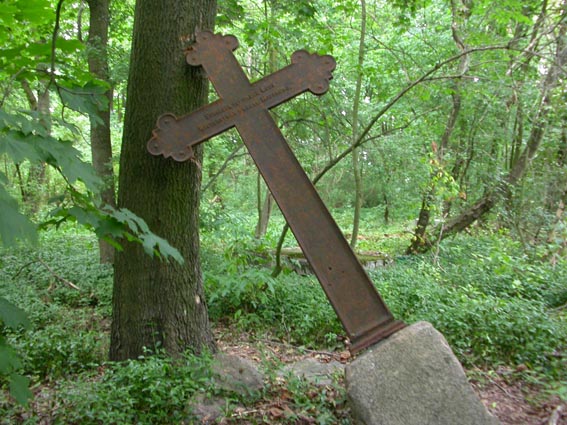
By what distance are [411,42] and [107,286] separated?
34.0 feet

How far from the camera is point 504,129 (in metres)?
10.9

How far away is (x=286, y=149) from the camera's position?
117 inches

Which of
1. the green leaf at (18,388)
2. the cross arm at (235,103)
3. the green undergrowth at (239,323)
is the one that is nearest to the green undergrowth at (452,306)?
the green undergrowth at (239,323)

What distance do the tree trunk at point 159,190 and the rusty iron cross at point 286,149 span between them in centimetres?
28

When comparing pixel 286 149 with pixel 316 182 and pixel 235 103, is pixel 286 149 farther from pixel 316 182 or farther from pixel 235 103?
pixel 316 182

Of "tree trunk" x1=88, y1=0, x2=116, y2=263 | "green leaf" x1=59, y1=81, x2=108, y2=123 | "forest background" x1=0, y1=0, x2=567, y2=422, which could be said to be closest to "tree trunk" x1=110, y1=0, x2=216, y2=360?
"forest background" x1=0, y1=0, x2=567, y2=422

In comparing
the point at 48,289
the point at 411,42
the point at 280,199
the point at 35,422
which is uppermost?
the point at 411,42

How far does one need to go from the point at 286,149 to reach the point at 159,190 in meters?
1.03

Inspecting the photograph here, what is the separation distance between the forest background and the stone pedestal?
0.59m

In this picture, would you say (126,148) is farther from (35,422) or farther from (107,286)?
(107,286)

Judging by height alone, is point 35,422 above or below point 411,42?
below

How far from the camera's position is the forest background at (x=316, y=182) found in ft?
8.52

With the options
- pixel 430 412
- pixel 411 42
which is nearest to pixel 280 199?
pixel 430 412

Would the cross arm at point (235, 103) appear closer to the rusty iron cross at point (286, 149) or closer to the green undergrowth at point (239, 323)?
the rusty iron cross at point (286, 149)
